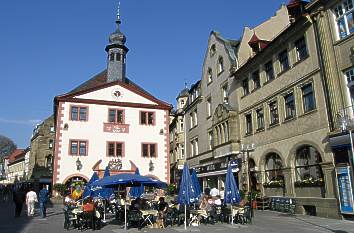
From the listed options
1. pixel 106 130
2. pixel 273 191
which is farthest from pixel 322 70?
pixel 106 130

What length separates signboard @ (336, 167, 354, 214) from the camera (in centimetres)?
1717

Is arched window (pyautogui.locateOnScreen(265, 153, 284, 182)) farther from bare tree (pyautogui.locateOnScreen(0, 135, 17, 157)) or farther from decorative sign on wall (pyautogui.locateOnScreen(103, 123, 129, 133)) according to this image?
bare tree (pyautogui.locateOnScreen(0, 135, 17, 157))

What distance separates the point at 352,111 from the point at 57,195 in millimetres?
27300

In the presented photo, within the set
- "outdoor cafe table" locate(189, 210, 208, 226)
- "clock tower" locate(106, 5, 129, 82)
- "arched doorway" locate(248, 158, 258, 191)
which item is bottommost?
"outdoor cafe table" locate(189, 210, 208, 226)

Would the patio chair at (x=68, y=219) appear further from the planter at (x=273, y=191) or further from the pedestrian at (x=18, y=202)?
the planter at (x=273, y=191)

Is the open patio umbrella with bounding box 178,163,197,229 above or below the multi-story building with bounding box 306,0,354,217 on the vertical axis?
below

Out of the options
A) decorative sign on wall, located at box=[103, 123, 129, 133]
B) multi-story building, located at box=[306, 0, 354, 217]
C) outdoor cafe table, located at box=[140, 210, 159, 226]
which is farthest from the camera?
decorative sign on wall, located at box=[103, 123, 129, 133]

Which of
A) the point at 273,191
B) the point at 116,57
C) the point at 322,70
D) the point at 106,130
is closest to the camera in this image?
the point at 322,70

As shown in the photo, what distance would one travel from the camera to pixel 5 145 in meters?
85.6

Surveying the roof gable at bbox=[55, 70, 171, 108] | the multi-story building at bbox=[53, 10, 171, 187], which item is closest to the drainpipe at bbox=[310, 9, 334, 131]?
the multi-story building at bbox=[53, 10, 171, 187]

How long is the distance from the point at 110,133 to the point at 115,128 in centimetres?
78

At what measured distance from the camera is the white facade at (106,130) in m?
35.2

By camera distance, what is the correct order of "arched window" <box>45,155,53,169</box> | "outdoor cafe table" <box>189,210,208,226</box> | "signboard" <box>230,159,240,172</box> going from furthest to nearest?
"arched window" <box>45,155,53,169</box>, "signboard" <box>230,159,240,172</box>, "outdoor cafe table" <box>189,210,208,226</box>

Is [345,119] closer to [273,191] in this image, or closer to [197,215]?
[273,191]
